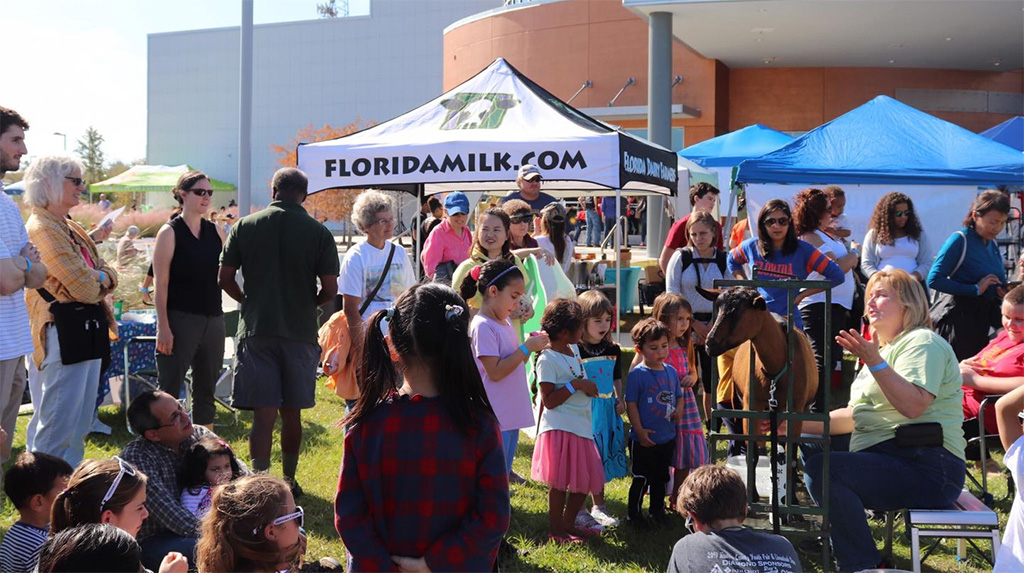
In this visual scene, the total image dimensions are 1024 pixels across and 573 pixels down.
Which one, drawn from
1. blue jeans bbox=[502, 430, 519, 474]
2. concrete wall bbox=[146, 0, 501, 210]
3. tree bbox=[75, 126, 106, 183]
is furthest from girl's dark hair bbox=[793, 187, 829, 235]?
tree bbox=[75, 126, 106, 183]

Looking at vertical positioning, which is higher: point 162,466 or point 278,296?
point 278,296

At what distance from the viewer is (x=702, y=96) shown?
1006 inches

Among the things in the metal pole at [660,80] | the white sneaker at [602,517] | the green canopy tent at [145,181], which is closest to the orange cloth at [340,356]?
the white sneaker at [602,517]

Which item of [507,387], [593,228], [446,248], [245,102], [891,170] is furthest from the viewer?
[593,228]

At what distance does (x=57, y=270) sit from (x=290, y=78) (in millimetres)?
51946

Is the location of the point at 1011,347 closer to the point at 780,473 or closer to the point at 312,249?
the point at 780,473

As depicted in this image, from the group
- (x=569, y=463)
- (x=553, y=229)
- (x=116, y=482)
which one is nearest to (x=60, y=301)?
(x=116, y=482)

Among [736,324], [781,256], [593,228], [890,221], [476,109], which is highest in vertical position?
[476,109]

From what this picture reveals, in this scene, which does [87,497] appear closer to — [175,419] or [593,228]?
[175,419]

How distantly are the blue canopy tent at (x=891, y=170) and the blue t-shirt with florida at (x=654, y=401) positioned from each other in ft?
15.8

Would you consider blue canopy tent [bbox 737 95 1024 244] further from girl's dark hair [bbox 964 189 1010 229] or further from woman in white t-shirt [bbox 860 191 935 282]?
girl's dark hair [bbox 964 189 1010 229]

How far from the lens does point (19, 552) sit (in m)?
3.38

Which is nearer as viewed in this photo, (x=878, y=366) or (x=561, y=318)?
(x=878, y=366)

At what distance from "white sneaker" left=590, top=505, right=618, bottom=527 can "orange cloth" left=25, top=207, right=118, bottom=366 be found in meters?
2.88
